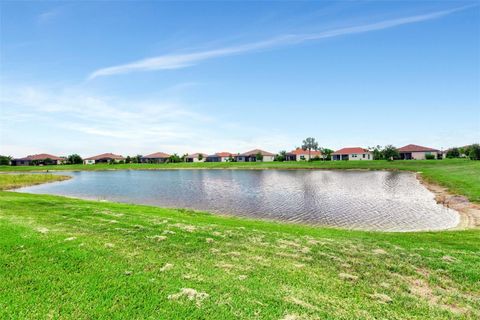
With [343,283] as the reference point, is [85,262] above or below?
above

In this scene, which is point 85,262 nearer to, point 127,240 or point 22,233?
point 127,240

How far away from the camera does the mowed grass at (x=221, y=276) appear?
23.7 feet

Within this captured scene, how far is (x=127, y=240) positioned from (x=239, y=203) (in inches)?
1032

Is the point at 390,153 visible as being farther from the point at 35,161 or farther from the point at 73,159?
the point at 35,161

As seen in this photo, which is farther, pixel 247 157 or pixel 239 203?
pixel 247 157

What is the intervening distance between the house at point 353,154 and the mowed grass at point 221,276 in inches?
6042

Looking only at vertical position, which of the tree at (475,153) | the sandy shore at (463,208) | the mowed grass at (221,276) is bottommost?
the sandy shore at (463,208)

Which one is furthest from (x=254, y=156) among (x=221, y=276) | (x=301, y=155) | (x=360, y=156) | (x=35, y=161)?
(x=221, y=276)

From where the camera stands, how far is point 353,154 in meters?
160

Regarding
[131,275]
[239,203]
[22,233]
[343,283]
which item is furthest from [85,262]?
[239,203]

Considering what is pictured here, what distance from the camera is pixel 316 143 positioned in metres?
192

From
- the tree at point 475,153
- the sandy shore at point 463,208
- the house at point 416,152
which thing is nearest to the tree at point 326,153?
the house at point 416,152

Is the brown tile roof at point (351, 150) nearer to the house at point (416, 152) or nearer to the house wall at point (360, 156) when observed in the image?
the house wall at point (360, 156)

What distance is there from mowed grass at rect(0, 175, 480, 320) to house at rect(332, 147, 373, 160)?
504 ft
